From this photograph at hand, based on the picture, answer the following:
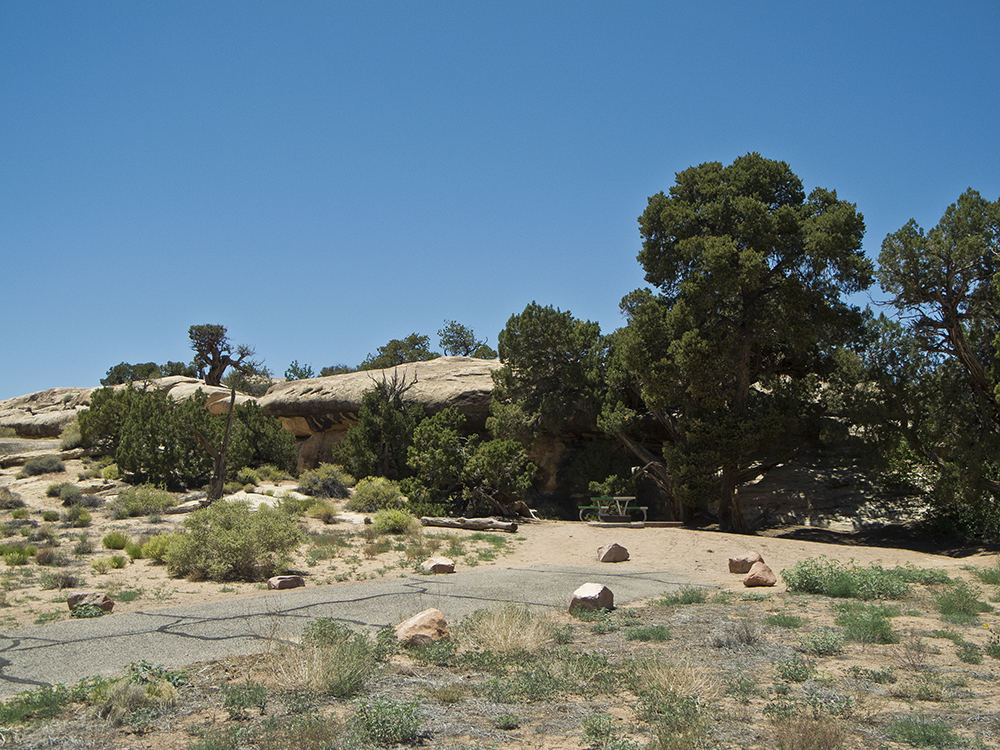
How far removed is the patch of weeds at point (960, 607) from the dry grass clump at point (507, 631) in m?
4.71

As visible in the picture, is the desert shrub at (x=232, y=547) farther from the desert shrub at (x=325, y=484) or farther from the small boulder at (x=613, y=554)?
the desert shrub at (x=325, y=484)

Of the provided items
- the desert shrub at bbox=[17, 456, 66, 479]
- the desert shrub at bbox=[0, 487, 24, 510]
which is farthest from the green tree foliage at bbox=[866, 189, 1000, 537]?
the desert shrub at bbox=[17, 456, 66, 479]

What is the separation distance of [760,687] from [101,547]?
13724 mm

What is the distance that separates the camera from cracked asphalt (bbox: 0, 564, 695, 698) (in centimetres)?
630

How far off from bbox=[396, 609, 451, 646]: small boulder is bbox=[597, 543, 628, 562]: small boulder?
7.83m

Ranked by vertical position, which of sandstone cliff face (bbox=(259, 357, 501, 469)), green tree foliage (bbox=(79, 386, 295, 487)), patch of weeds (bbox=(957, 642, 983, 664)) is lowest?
patch of weeds (bbox=(957, 642, 983, 664))

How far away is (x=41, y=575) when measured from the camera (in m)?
11.7

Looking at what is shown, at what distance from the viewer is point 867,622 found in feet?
25.2

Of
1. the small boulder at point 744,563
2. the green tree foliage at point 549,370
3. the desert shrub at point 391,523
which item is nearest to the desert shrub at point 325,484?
the green tree foliage at point 549,370

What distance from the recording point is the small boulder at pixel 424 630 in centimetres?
696

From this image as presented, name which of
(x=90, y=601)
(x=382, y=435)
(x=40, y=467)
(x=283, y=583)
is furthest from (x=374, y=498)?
(x=40, y=467)

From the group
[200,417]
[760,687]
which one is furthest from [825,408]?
[200,417]

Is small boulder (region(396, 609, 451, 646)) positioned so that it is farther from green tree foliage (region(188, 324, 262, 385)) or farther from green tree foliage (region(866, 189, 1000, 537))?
green tree foliage (region(188, 324, 262, 385))

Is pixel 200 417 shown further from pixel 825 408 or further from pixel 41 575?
pixel 825 408
